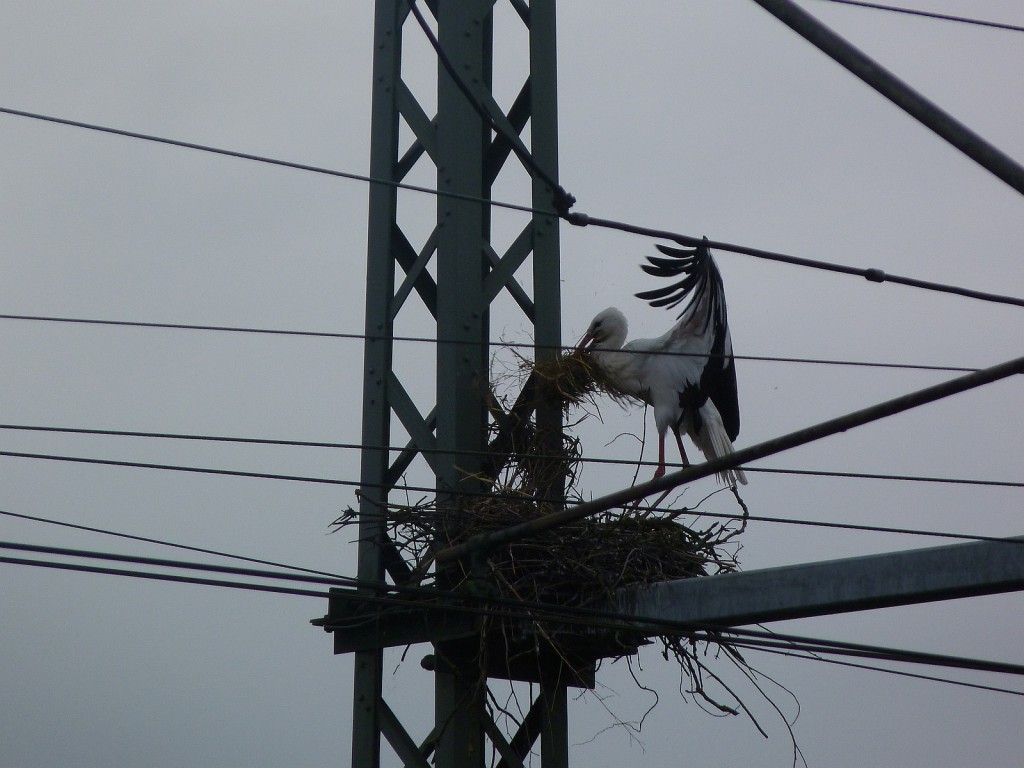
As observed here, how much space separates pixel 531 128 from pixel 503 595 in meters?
2.24

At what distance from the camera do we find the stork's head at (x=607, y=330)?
8.53m

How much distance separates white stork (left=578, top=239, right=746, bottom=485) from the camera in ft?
25.8

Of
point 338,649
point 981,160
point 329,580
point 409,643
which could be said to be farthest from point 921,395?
point 338,649

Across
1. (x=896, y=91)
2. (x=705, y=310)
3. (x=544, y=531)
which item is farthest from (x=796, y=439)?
(x=705, y=310)

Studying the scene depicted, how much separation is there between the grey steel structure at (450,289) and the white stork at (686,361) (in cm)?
125

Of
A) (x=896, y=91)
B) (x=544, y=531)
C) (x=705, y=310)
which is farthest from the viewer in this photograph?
(x=705, y=310)

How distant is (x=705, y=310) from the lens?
8.06m

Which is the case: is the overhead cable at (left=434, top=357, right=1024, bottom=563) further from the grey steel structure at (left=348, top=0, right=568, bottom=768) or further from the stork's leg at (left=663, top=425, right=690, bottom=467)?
the stork's leg at (left=663, top=425, right=690, bottom=467)

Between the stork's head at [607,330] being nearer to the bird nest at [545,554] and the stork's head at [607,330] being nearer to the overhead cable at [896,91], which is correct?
the bird nest at [545,554]

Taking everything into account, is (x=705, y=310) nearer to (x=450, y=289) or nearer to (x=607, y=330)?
(x=607, y=330)

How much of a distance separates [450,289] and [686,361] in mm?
2308

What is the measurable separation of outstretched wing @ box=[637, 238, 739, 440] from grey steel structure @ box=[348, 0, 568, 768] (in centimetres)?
120

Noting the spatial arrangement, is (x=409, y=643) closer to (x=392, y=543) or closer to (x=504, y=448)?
(x=392, y=543)

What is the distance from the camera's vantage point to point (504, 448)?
6.57 m
